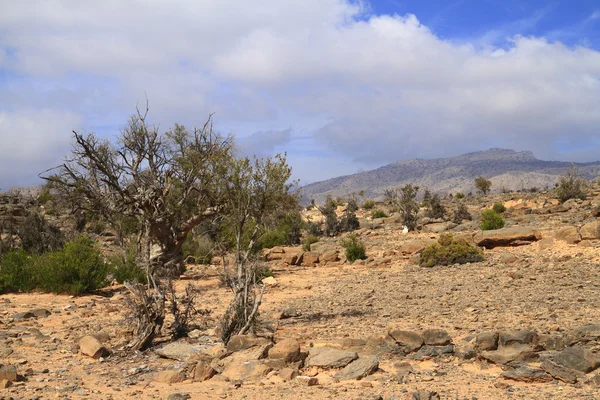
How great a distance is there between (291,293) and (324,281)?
2.56 m

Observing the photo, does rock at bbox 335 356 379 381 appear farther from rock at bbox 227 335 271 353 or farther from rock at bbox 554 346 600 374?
rock at bbox 554 346 600 374

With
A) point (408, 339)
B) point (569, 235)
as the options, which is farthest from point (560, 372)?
point (569, 235)


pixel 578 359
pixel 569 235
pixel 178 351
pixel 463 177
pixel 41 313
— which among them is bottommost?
pixel 578 359

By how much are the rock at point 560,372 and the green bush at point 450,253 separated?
1288 centimetres

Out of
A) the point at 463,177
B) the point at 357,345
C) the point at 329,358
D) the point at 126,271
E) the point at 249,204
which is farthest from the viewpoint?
the point at 463,177

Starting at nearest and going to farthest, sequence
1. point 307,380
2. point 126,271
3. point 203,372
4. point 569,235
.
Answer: point 307,380 < point 203,372 < point 126,271 < point 569,235

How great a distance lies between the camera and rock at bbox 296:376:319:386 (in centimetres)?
746

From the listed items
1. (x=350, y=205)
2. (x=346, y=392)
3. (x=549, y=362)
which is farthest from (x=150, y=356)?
(x=350, y=205)

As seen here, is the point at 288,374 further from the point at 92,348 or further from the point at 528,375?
the point at 92,348

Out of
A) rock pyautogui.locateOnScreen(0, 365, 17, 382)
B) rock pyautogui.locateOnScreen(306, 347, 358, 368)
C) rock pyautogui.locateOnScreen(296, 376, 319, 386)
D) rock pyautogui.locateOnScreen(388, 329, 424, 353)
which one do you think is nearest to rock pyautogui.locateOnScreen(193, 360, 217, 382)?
rock pyautogui.locateOnScreen(296, 376, 319, 386)

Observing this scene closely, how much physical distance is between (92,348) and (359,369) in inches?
193

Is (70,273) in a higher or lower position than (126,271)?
higher

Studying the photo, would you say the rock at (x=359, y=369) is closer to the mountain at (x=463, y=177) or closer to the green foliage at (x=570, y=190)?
the green foliage at (x=570, y=190)

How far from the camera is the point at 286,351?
8.36 meters
